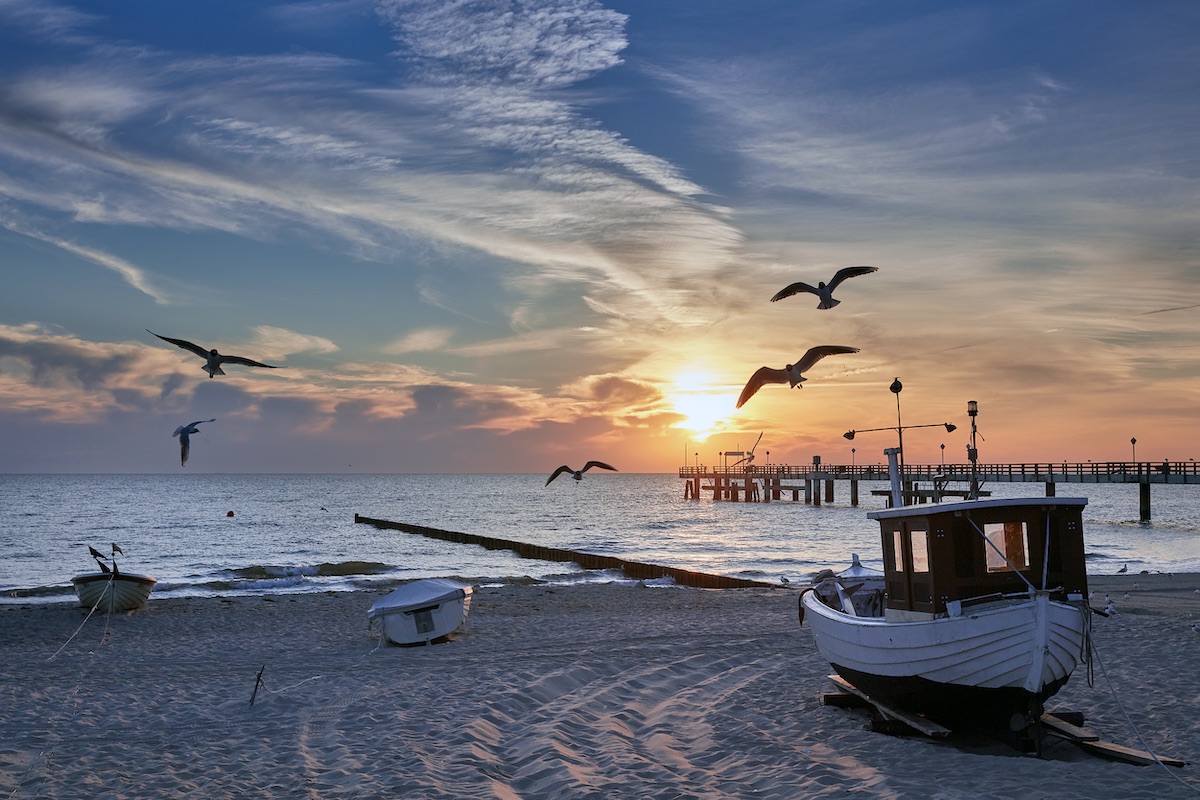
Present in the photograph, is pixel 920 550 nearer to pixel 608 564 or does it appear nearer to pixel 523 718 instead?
pixel 523 718

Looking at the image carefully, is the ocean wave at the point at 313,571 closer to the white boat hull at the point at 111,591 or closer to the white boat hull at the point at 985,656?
the white boat hull at the point at 111,591

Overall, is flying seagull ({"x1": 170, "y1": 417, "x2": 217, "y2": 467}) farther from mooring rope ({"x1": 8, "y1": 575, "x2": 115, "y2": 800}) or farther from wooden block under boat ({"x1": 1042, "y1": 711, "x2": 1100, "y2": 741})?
wooden block under boat ({"x1": 1042, "y1": 711, "x2": 1100, "y2": 741})

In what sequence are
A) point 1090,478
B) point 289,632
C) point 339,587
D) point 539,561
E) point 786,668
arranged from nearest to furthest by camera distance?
1. point 786,668
2. point 289,632
3. point 339,587
4. point 539,561
5. point 1090,478

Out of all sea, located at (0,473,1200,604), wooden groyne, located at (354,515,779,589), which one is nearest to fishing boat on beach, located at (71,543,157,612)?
sea, located at (0,473,1200,604)

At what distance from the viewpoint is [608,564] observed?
124 feet

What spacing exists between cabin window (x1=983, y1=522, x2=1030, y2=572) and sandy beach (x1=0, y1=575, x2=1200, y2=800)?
1957 millimetres

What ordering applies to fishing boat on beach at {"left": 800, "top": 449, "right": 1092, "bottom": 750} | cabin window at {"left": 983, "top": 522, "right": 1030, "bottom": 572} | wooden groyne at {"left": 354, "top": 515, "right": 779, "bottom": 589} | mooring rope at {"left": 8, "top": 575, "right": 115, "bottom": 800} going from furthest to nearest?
wooden groyne at {"left": 354, "top": 515, "right": 779, "bottom": 589} → cabin window at {"left": 983, "top": 522, "right": 1030, "bottom": 572} → fishing boat on beach at {"left": 800, "top": 449, "right": 1092, "bottom": 750} → mooring rope at {"left": 8, "top": 575, "right": 115, "bottom": 800}

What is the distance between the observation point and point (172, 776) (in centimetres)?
984

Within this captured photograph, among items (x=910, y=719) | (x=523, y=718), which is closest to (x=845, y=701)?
(x=910, y=719)

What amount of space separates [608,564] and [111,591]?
1958 cm

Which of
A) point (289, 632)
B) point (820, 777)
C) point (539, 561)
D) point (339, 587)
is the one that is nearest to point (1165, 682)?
point (820, 777)

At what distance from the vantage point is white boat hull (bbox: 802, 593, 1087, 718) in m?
9.84

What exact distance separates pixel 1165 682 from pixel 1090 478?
228 feet

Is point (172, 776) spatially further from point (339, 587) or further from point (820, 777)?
point (339, 587)
